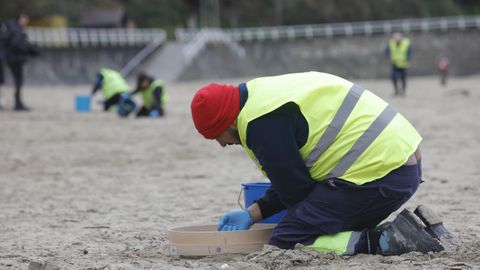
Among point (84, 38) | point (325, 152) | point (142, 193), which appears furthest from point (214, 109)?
point (84, 38)

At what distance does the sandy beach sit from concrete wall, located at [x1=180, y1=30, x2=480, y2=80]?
131ft

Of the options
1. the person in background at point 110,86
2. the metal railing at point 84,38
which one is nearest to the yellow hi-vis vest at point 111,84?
the person in background at point 110,86

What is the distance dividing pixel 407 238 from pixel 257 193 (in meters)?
1.01

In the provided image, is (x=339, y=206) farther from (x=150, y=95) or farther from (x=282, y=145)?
(x=150, y=95)

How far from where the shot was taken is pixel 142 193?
7543mm

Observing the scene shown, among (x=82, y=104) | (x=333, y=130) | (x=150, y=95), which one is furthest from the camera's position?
(x=82, y=104)

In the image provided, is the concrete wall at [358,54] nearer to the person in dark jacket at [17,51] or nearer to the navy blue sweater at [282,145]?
the person in dark jacket at [17,51]

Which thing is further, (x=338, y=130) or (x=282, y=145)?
(x=338, y=130)

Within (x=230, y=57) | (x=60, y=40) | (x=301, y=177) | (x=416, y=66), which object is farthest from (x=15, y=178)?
(x=416, y=66)

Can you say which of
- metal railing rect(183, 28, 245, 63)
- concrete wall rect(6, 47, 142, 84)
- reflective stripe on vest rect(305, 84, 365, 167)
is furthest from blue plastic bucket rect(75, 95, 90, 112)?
metal railing rect(183, 28, 245, 63)

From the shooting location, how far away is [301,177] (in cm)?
442

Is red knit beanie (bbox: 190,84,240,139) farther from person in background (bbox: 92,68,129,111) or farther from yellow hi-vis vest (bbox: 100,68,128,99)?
yellow hi-vis vest (bbox: 100,68,128,99)

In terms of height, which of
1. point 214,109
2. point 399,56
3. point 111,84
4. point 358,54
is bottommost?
point 358,54

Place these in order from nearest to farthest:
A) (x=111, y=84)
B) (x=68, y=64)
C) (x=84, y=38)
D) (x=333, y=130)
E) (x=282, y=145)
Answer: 1. (x=282, y=145)
2. (x=333, y=130)
3. (x=111, y=84)
4. (x=68, y=64)
5. (x=84, y=38)
